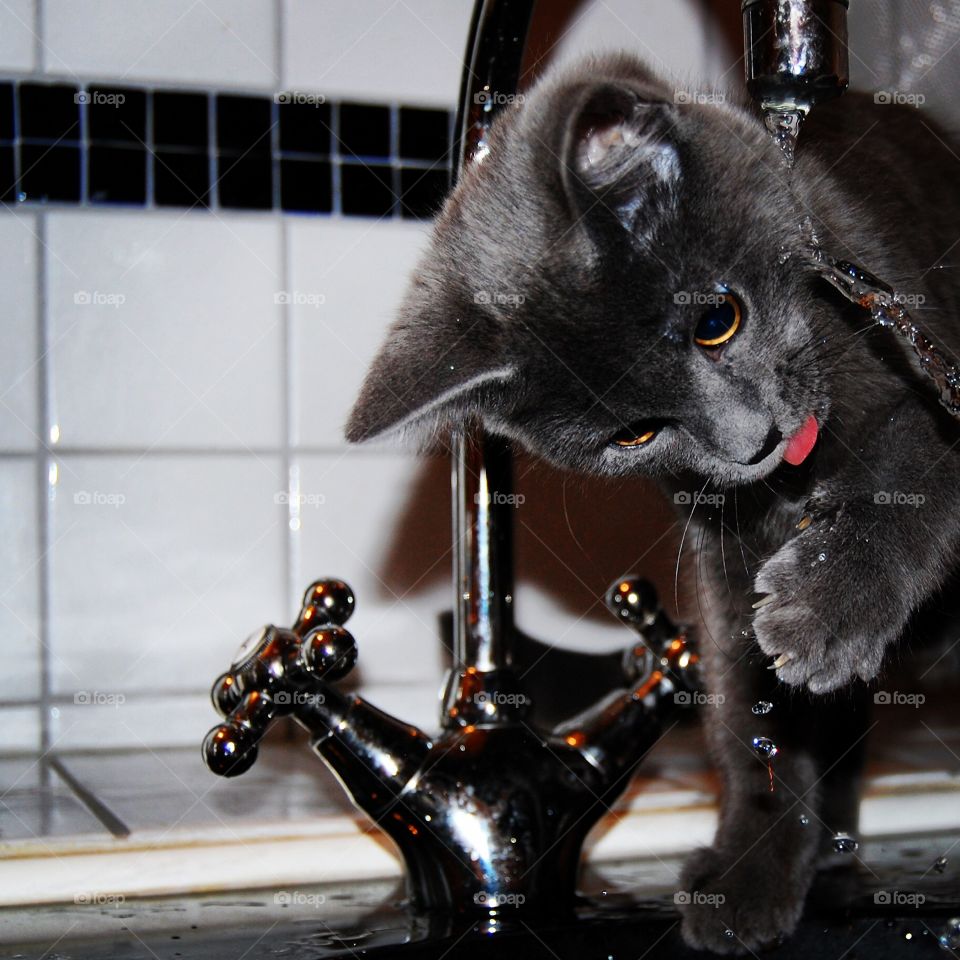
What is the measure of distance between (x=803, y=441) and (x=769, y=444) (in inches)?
1.1

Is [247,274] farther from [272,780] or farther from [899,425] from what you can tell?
[899,425]

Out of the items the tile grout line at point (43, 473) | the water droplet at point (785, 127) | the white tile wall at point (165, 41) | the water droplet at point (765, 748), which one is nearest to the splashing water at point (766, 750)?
the water droplet at point (765, 748)

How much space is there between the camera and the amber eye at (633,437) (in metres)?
0.81

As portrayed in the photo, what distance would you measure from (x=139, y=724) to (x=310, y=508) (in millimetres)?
247

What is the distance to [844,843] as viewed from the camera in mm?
945

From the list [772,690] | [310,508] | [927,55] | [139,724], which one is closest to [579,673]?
[772,690]

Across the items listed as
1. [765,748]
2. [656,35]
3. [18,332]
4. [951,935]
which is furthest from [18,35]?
[951,935]

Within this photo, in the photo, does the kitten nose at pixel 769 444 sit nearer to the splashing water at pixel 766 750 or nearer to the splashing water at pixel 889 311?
the splashing water at pixel 889 311

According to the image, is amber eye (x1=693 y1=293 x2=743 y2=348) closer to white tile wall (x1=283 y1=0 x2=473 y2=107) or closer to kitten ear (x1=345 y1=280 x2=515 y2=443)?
kitten ear (x1=345 y1=280 x2=515 y2=443)

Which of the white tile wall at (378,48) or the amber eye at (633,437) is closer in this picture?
the amber eye at (633,437)

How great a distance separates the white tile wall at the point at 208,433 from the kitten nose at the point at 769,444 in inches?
10.2

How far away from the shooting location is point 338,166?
3.66 ft

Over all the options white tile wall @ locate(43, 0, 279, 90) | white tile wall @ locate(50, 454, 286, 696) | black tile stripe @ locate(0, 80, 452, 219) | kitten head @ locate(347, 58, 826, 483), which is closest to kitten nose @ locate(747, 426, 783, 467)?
kitten head @ locate(347, 58, 826, 483)

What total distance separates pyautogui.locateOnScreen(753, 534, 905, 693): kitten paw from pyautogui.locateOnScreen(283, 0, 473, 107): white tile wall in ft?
2.05
